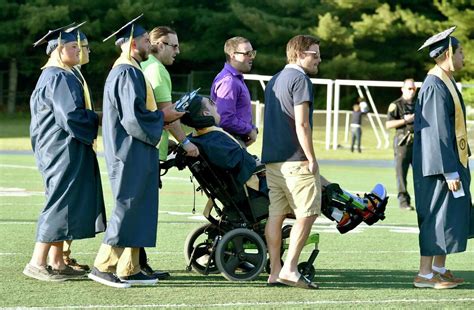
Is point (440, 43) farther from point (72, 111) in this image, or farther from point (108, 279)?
point (108, 279)

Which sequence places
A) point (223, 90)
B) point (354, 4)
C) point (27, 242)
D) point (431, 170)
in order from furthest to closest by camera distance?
point (354, 4), point (27, 242), point (223, 90), point (431, 170)

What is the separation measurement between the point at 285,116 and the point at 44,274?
2.33 m

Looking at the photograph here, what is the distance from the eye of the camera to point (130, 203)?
8.73 metres

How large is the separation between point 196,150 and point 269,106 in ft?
2.28

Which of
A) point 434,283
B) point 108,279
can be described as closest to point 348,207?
point 434,283

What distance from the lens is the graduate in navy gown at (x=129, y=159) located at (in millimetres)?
8711

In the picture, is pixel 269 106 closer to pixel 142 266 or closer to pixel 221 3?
pixel 142 266

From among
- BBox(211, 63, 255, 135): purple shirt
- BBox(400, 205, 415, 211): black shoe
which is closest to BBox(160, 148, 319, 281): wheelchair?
BBox(211, 63, 255, 135): purple shirt

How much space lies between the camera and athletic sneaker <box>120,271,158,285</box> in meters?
9.00

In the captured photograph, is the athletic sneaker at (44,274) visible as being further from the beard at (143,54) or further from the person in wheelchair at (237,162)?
the beard at (143,54)

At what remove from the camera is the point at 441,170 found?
29.7 feet

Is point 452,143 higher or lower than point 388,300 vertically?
higher

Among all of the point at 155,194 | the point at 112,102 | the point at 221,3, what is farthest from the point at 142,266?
the point at 221,3

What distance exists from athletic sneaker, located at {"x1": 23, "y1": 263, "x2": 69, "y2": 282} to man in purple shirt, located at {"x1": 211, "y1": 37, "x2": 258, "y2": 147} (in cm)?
207
